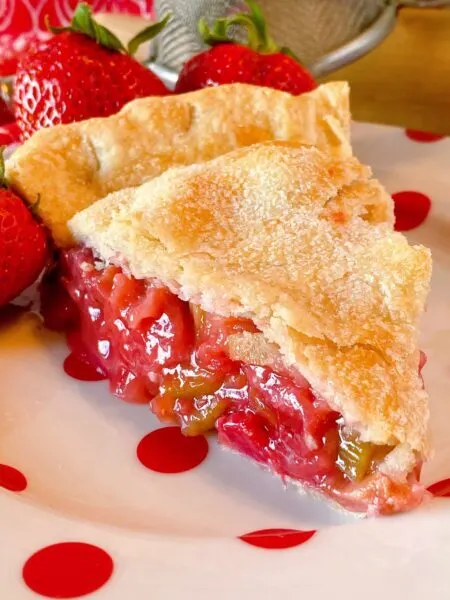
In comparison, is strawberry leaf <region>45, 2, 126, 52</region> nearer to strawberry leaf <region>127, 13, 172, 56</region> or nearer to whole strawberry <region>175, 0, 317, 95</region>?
strawberry leaf <region>127, 13, 172, 56</region>

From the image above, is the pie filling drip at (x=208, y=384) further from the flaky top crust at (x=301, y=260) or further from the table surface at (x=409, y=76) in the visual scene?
the table surface at (x=409, y=76)

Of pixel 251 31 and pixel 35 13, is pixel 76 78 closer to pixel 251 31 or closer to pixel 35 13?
pixel 251 31

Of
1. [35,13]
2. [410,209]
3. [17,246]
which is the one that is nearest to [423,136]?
[410,209]

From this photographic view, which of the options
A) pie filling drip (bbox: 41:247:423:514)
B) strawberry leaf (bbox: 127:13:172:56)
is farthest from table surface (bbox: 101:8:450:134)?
pie filling drip (bbox: 41:247:423:514)

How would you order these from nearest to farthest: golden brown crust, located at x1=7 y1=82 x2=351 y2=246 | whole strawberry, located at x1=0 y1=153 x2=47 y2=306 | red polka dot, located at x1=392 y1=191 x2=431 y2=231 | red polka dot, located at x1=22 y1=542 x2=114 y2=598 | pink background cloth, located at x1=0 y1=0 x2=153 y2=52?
1. red polka dot, located at x1=22 y1=542 x2=114 y2=598
2. whole strawberry, located at x1=0 y1=153 x2=47 y2=306
3. golden brown crust, located at x1=7 y1=82 x2=351 y2=246
4. red polka dot, located at x1=392 y1=191 x2=431 y2=231
5. pink background cloth, located at x1=0 y1=0 x2=153 y2=52

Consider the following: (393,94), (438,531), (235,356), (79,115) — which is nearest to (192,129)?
(79,115)
